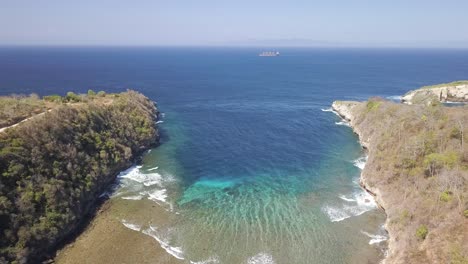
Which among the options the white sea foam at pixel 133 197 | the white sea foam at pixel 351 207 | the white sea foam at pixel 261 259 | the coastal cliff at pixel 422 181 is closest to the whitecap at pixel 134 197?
the white sea foam at pixel 133 197

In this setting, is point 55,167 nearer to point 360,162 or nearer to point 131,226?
point 131,226

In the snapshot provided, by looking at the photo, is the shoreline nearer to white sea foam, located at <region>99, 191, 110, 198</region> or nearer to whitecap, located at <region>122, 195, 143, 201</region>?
whitecap, located at <region>122, 195, 143, 201</region>

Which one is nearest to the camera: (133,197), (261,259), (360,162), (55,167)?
(261,259)

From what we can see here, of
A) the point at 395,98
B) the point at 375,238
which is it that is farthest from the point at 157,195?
the point at 395,98

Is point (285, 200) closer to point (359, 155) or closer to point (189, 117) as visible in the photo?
point (359, 155)

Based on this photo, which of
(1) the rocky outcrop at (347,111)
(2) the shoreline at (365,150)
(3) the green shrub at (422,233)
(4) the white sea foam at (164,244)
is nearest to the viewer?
(3) the green shrub at (422,233)

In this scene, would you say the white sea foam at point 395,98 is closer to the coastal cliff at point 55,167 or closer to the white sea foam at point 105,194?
the coastal cliff at point 55,167

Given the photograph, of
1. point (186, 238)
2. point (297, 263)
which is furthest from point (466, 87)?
point (186, 238)
